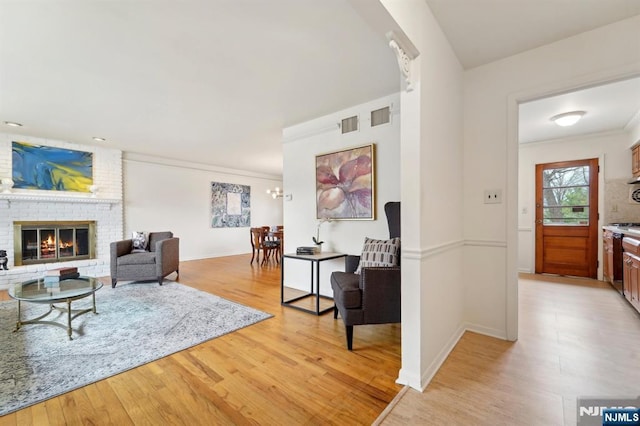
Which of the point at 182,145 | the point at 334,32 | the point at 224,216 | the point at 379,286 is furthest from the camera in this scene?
the point at 224,216

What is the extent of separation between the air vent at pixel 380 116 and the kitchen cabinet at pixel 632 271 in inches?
116

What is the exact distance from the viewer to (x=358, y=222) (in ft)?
11.5

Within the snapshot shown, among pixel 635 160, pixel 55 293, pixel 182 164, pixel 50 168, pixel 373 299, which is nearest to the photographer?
pixel 373 299

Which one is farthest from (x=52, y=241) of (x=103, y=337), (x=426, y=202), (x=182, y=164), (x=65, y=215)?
(x=426, y=202)

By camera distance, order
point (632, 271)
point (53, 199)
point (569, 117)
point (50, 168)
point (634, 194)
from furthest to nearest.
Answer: point (50, 168) < point (53, 199) < point (634, 194) < point (569, 117) < point (632, 271)

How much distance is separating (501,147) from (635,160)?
352cm

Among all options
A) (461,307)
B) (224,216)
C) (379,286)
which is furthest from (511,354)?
(224,216)

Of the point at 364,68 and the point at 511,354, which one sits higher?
the point at 364,68

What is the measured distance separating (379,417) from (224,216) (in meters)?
6.95

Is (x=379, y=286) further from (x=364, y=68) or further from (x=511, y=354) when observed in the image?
(x=364, y=68)

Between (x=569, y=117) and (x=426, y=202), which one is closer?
(x=426, y=202)

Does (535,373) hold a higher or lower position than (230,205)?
lower

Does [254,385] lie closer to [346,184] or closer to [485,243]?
[485,243]

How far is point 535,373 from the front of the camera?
1.89m
